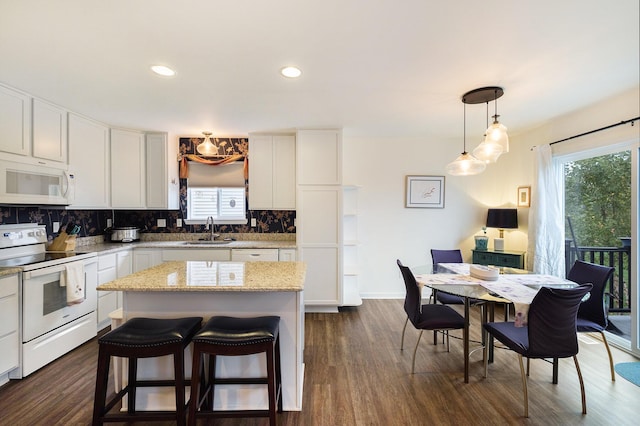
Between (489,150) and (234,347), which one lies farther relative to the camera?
(489,150)

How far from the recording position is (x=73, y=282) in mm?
2523

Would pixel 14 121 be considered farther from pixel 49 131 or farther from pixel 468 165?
pixel 468 165

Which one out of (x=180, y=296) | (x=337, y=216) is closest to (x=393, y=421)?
(x=180, y=296)

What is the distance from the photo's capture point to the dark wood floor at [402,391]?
5.90 ft

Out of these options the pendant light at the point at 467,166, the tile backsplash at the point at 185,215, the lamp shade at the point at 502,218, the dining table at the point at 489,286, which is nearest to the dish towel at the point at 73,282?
the tile backsplash at the point at 185,215

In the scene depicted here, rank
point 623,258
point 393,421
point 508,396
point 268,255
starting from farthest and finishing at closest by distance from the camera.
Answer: point 268,255 < point 623,258 < point 508,396 < point 393,421

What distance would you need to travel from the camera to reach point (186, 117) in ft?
10.5

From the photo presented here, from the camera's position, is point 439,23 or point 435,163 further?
point 435,163

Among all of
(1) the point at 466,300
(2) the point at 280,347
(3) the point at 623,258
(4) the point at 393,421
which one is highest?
(3) the point at 623,258

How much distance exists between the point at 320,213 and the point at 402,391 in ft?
6.91

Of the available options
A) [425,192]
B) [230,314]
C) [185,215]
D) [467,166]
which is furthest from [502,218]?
[185,215]

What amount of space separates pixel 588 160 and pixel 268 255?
12.6 feet

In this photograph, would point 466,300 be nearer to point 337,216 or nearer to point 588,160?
point 337,216

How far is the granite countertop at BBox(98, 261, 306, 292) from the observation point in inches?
64.6
